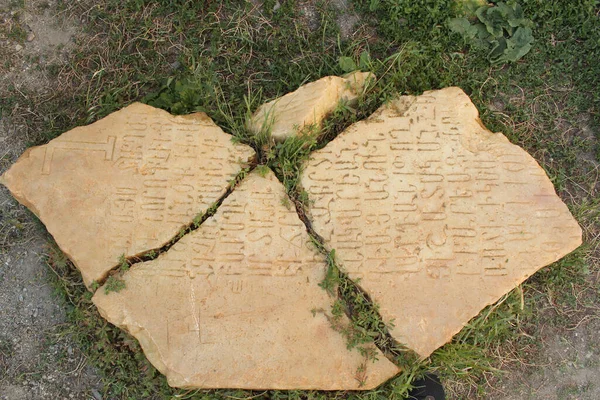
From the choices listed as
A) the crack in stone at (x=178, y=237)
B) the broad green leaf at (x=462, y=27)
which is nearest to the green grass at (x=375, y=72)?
the broad green leaf at (x=462, y=27)

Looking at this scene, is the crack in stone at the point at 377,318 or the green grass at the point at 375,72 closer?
the crack in stone at the point at 377,318

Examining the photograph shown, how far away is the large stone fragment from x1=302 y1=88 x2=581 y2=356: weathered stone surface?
579mm

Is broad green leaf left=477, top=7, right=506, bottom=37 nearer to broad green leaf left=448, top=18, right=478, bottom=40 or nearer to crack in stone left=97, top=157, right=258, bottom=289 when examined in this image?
broad green leaf left=448, top=18, right=478, bottom=40

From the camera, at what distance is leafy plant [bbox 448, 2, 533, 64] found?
12.1 ft

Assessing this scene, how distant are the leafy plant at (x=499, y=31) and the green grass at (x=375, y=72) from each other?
0.07 meters

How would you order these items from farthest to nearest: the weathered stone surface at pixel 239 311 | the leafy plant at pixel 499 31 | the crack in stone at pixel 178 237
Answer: the leafy plant at pixel 499 31
the crack in stone at pixel 178 237
the weathered stone surface at pixel 239 311

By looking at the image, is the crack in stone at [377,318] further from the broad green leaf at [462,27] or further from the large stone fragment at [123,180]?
the broad green leaf at [462,27]

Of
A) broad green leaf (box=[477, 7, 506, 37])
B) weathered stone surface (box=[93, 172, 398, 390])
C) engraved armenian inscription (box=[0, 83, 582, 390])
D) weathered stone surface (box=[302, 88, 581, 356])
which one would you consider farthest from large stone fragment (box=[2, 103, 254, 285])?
broad green leaf (box=[477, 7, 506, 37])

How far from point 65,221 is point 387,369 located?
5.82 ft

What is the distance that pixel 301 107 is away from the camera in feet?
11.0

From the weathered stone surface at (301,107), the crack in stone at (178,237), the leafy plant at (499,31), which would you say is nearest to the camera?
the crack in stone at (178,237)

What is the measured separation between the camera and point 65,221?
3.16 m

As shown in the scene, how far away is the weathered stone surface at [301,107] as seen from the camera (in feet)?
10.9

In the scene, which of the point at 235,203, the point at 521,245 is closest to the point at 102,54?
the point at 235,203
